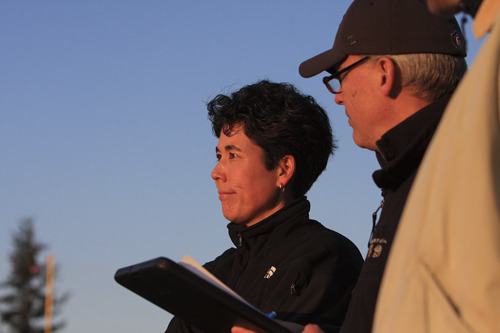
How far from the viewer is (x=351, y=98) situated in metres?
3.44

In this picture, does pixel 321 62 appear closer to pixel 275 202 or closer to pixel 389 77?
pixel 389 77

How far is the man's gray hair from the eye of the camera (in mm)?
3361

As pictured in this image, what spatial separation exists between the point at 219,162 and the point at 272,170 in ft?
0.90

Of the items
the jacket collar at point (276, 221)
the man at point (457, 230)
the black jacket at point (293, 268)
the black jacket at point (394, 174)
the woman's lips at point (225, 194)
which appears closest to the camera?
the man at point (457, 230)

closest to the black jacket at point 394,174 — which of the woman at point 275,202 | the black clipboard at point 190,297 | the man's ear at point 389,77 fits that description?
the man's ear at point 389,77

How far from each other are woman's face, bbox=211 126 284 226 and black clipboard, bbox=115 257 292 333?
1.22 meters

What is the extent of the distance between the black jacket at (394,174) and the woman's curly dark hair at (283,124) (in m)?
1.95

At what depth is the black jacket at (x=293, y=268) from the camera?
4.47 meters

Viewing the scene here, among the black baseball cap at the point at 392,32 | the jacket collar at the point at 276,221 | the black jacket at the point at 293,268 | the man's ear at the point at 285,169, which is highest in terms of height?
the black baseball cap at the point at 392,32

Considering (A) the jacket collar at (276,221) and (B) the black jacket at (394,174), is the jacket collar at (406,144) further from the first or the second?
(A) the jacket collar at (276,221)

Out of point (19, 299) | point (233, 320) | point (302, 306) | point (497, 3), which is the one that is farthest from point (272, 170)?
point (19, 299)

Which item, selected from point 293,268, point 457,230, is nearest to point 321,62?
point 293,268

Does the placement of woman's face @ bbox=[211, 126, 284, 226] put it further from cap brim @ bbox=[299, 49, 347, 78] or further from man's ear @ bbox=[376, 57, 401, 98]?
man's ear @ bbox=[376, 57, 401, 98]

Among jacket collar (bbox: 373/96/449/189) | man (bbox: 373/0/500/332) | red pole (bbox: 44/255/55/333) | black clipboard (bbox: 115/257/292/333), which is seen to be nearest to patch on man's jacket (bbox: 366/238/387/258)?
jacket collar (bbox: 373/96/449/189)
